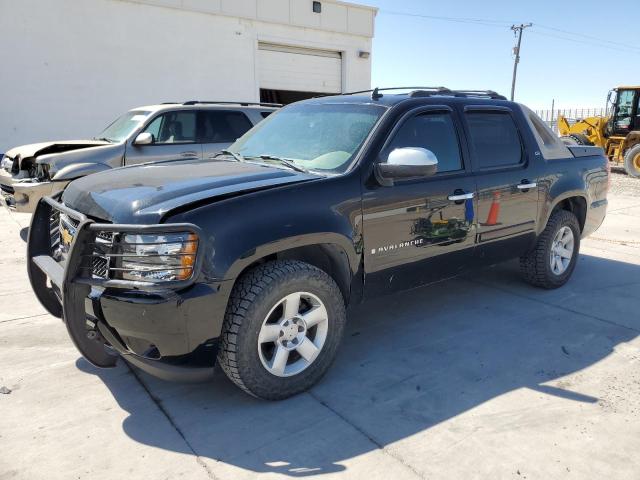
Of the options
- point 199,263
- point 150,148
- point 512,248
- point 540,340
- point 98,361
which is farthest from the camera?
point 150,148

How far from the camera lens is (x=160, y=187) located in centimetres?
303

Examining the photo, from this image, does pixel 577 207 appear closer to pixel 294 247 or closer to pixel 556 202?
pixel 556 202

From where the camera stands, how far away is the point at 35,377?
3434 millimetres

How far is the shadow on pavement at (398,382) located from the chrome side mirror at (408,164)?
133cm

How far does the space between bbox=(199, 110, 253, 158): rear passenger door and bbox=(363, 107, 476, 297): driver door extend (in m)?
4.95

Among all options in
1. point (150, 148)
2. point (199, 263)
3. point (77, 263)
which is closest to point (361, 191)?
point (199, 263)

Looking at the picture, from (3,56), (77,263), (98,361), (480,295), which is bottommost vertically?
(480,295)

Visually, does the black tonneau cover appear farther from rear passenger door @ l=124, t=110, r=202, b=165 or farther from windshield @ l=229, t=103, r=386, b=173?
rear passenger door @ l=124, t=110, r=202, b=165

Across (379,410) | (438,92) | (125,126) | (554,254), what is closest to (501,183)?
(438,92)

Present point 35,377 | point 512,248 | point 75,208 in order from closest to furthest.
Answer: point 75,208 → point 35,377 → point 512,248

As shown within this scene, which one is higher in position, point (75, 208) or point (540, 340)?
point (75, 208)

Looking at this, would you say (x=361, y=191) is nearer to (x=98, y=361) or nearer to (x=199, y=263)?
(x=199, y=263)

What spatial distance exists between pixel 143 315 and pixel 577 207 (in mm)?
4604

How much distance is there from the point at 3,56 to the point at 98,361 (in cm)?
1226
